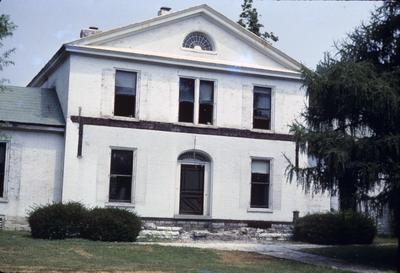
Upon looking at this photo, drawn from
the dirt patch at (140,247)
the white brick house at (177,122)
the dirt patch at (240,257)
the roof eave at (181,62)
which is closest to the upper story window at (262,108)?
the white brick house at (177,122)

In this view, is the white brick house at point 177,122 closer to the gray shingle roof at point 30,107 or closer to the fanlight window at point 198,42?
the fanlight window at point 198,42

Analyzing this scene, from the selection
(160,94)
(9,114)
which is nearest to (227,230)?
(160,94)

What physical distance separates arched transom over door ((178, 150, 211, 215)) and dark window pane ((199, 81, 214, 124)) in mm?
1493

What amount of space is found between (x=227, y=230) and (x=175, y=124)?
4.91 metres

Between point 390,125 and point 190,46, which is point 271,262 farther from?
point 190,46

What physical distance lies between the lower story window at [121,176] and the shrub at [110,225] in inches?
124

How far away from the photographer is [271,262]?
16.8 metres

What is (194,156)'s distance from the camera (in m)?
25.9

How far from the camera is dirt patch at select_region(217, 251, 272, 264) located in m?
16.7

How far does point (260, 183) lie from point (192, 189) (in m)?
3.09

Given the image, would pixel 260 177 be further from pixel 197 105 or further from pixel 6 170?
pixel 6 170

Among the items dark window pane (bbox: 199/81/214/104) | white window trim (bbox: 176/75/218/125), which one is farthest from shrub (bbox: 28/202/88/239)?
dark window pane (bbox: 199/81/214/104)

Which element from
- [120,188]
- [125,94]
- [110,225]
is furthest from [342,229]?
[125,94]

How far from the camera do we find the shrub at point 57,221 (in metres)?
20.1
